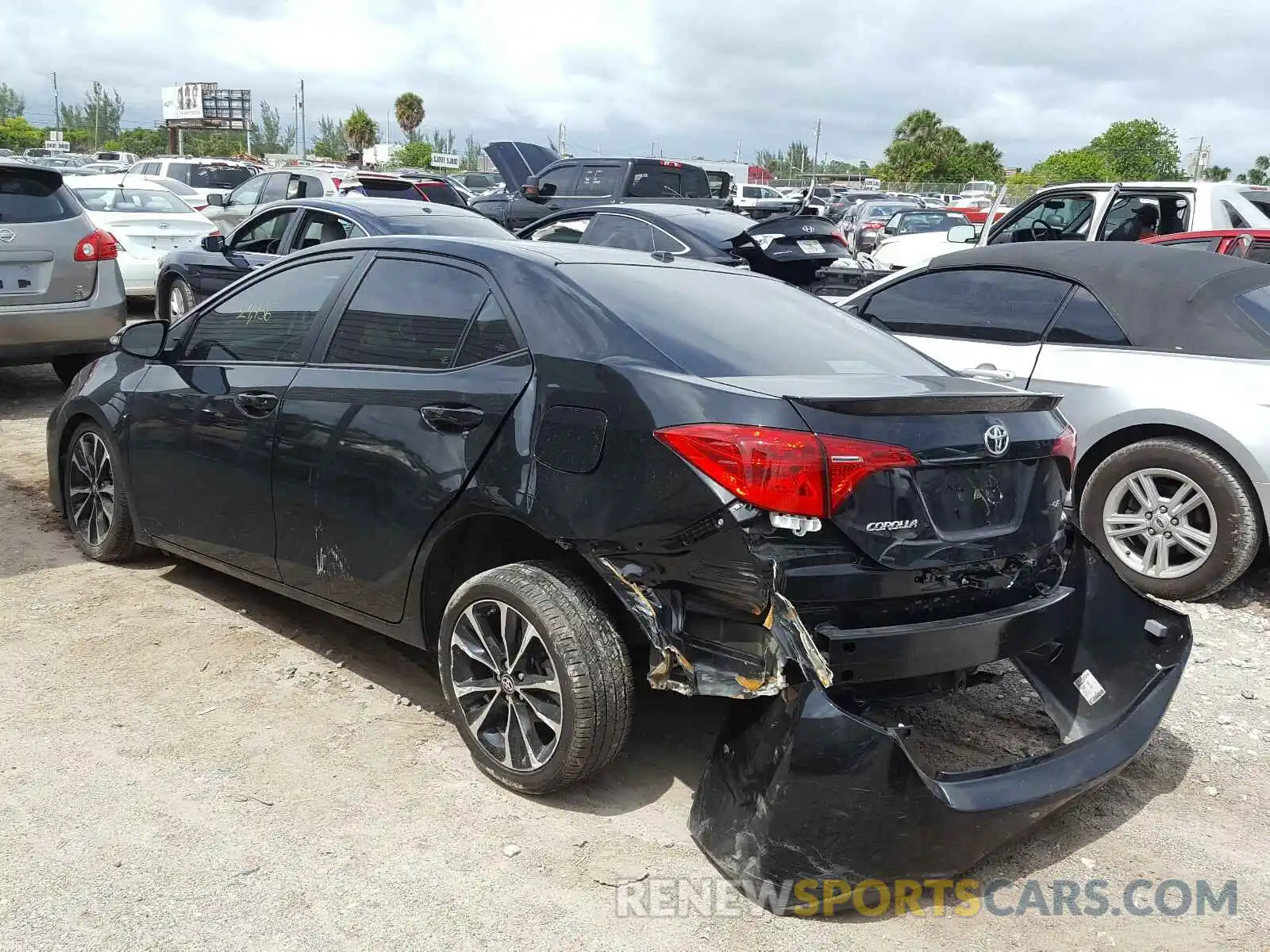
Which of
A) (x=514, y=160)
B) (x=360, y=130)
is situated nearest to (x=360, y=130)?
(x=360, y=130)

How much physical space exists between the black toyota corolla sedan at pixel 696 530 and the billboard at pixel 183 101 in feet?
336

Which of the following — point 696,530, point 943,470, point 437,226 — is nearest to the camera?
point 696,530

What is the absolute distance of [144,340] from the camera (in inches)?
195

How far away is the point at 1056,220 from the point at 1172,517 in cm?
749

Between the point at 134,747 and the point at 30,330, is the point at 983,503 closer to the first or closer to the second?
the point at 134,747

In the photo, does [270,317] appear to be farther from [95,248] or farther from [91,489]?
[95,248]

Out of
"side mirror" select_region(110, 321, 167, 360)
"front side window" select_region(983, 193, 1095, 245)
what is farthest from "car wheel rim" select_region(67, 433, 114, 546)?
"front side window" select_region(983, 193, 1095, 245)

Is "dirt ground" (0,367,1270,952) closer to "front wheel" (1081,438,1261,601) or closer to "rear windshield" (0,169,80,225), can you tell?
"front wheel" (1081,438,1261,601)

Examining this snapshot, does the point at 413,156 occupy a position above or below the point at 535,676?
above

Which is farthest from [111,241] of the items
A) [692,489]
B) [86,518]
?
[692,489]

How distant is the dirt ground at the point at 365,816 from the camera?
2930 mm

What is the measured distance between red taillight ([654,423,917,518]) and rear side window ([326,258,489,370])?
117cm

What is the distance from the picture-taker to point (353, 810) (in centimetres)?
342

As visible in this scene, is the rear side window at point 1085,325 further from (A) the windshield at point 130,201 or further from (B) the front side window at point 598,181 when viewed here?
(A) the windshield at point 130,201
